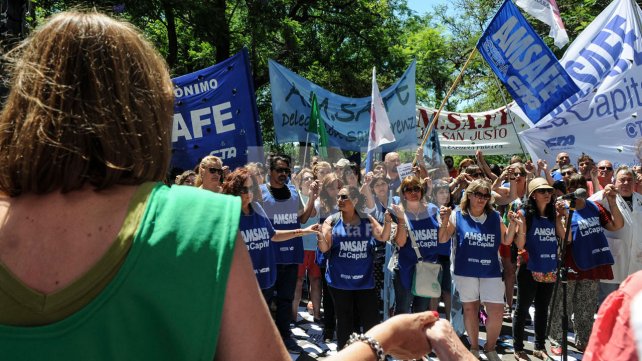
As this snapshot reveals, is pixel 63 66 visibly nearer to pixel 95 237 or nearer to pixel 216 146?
pixel 95 237

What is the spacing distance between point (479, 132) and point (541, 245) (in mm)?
7047

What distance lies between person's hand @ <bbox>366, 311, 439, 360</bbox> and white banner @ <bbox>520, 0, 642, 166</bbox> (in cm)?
741

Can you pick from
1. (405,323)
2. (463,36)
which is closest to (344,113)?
(405,323)

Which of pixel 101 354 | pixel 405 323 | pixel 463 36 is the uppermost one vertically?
pixel 463 36

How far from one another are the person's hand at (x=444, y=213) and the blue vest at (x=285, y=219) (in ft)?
4.98

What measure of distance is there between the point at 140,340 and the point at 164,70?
0.47 meters

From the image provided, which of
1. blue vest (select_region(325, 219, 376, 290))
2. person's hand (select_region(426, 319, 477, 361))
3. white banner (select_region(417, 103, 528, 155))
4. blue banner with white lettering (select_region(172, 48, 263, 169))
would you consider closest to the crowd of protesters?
blue vest (select_region(325, 219, 376, 290))

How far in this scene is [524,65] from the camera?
773 cm

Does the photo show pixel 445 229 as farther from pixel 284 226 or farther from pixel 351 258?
pixel 284 226

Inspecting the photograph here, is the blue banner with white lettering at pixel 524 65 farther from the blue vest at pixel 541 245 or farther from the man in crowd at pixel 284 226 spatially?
the man in crowd at pixel 284 226

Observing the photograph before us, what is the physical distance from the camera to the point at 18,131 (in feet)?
3.03

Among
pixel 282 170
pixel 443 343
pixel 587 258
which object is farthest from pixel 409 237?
pixel 443 343

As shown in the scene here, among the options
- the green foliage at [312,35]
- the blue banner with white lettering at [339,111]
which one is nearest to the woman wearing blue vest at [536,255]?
the blue banner with white lettering at [339,111]

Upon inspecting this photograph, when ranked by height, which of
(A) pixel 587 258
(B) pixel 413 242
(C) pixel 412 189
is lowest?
(A) pixel 587 258
